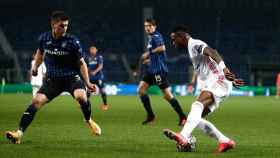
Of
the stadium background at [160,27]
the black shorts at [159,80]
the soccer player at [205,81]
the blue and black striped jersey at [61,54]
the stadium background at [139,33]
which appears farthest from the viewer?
the stadium background at [160,27]

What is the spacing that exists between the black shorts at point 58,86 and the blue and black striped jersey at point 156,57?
5.33m

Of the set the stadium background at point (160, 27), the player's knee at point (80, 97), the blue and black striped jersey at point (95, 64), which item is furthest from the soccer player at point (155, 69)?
the stadium background at point (160, 27)

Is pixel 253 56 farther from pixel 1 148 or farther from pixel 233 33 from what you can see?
pixel 1 148

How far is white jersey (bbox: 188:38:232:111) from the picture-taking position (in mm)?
9914

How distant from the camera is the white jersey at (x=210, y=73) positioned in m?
9.91

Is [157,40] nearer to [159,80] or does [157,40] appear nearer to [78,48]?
[159,80]

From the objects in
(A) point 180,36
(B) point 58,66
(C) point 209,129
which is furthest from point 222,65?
(B) point 58,66

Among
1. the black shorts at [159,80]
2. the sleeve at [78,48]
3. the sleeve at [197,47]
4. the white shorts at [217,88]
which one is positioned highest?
the sleeve at [197,47]

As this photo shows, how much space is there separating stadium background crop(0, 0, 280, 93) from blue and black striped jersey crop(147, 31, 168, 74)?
102ft

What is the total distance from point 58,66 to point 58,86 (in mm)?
332

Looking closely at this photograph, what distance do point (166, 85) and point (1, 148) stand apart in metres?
7.39

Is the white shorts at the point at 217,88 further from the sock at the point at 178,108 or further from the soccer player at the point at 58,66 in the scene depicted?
the sock at the point at 178,108

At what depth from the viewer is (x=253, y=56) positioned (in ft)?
161

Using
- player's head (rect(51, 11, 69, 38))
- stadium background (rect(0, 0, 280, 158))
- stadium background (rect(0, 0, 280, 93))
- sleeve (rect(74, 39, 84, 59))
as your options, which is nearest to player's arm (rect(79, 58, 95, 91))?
sleeve (rect(74, 39, 84, 59))
